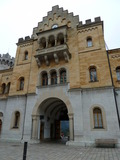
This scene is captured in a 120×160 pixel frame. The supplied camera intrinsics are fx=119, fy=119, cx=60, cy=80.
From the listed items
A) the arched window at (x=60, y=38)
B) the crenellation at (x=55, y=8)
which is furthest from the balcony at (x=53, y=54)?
the crenellation at (x=55, y=8)

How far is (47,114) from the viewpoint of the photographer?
18.6 meters

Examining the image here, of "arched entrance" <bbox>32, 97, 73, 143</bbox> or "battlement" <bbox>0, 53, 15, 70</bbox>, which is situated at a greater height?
"battlement" <bbox>0, 53, 15, 70</bbox>

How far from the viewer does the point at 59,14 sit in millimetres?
21047

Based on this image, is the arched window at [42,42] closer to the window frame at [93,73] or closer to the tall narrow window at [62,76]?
the tall narrow window at [62,76]

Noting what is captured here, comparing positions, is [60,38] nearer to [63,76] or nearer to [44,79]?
[63,76]

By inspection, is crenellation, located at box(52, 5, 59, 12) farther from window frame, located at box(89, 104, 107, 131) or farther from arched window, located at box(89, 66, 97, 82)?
window frame, located at box(89, 104, 107, 131)

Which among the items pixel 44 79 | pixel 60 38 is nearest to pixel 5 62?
pixel 44 79

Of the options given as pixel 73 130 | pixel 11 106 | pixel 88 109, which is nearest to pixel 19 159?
pixel 73 130

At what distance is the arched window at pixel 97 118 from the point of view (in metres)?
12.8

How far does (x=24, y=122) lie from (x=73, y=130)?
6578 mm

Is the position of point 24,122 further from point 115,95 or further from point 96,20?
point 96,20

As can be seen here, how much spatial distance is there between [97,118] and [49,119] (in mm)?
8640

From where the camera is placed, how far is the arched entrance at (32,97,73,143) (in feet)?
49.1

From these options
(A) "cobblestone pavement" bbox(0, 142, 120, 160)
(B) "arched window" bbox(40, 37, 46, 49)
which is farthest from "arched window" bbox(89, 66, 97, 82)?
(B) "arched window" bbox(40, 37, 46, 49)
